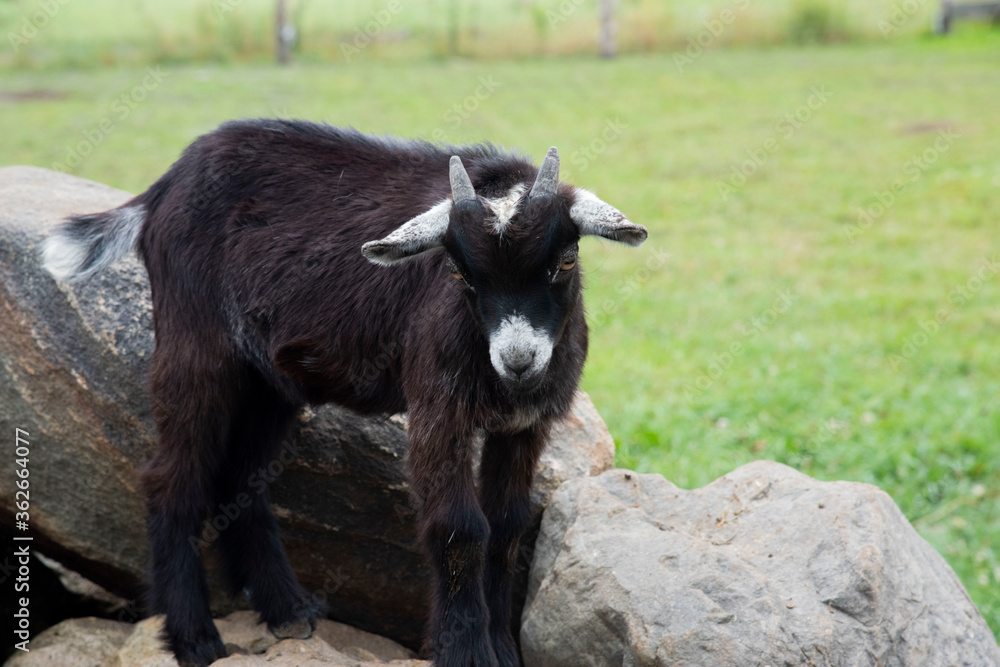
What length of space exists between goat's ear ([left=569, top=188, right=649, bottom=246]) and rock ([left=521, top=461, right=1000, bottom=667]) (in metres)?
1.22

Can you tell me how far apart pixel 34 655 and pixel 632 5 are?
2026cm

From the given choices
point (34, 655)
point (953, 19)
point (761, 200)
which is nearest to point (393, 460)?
point (34, 655)

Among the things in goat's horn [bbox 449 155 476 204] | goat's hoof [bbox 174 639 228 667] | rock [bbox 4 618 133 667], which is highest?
goat's horn [bbox 449 155 476 204]

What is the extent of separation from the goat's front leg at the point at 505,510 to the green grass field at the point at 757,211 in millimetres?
2105

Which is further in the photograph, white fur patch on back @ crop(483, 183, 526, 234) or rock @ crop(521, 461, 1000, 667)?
rock @ crop(521, 461, 1000, 667)

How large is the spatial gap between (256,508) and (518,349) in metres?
1.78

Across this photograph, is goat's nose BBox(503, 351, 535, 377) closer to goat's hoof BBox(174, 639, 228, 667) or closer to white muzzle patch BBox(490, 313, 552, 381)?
white muzzle patch BBox(490, 313, 552, 381)

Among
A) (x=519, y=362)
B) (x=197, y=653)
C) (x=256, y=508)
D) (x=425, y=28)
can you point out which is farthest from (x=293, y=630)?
(x=425, y=28)

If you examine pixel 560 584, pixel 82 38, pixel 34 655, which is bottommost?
pixel 82 38

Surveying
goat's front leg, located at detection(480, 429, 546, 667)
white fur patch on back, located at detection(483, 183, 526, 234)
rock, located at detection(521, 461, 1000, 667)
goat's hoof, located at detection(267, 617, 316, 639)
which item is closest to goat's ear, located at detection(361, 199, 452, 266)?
white fur patch on back, located at detection(483, 183, 526, 234)

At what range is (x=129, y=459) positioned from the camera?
4.38 m

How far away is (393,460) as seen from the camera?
435 cm

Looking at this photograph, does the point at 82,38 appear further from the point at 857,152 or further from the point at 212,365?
the point at 212,365

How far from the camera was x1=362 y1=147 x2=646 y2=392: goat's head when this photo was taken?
321 centimetres
